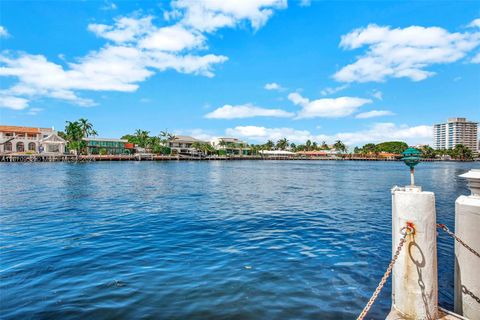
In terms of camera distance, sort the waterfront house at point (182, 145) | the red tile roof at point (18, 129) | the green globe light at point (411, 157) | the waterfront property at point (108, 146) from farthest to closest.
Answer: the waterfront house at point (182, 145) → the waterfront property at point (108, 146) → the red tile roof at point (18, 129) → the green globe light at point (411, 157)

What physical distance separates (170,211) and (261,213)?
19.2 ft

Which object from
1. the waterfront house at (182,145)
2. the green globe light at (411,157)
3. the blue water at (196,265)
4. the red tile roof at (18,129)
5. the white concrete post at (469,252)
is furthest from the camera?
the waterfront house at (182,145)

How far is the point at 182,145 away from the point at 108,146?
40963 millimetres

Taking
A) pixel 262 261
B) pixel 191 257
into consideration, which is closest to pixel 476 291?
pixel 262 261

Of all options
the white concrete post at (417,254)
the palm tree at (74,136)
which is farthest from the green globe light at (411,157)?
the palm tree at (74,136)

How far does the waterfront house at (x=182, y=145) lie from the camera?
552 ft

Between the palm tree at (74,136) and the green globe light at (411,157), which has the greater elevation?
the palm tree at (74,136)

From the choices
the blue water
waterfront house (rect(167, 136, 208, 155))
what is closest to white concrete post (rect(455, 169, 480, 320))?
the blue water

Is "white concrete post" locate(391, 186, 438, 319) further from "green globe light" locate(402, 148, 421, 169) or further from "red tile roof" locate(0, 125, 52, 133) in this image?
"red tile roof" locate(0, 125, 52, 133)

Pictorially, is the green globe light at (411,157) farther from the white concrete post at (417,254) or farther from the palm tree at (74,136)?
the palm tree at (74,136)

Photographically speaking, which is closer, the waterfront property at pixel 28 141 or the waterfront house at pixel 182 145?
the waterfront property at pixel 28 141

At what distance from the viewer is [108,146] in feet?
483

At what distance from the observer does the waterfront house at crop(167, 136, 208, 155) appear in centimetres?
16838

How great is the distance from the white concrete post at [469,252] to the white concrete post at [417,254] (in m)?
0.58
